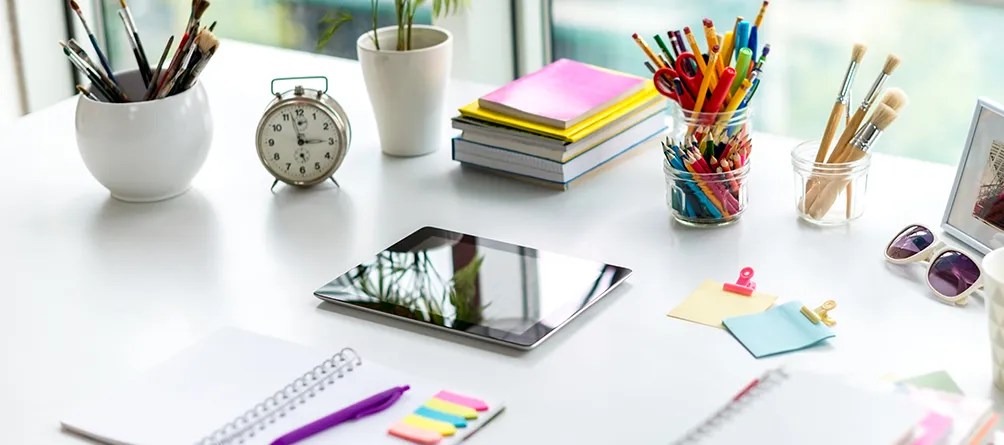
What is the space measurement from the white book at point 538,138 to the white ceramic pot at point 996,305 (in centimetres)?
58

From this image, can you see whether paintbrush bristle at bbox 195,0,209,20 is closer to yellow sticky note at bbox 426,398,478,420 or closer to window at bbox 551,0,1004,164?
yellow sticky note at bbox 426,398,478,420

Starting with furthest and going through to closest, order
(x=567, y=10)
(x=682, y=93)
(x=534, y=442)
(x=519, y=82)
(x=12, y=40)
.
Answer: (x=12, y=40) → (x=567, y=10) → (x=519, y=82) → (x=682, y=93) → (x=534, y=442)

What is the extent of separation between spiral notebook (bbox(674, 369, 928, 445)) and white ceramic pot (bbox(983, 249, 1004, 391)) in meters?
0.15

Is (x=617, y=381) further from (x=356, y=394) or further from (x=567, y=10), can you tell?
(x=567, y=10)

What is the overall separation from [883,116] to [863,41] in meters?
1.01

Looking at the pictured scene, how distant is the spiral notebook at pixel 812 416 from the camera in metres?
0.93

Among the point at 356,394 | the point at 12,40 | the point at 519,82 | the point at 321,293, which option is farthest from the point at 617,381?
the point at 12,40

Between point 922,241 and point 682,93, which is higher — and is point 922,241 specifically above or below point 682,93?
below

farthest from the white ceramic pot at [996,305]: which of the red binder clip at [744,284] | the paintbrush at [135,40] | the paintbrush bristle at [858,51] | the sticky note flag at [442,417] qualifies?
the paintbrush at [135,40]

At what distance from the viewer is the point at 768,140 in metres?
1.69

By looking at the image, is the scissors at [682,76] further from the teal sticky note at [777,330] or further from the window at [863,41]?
the window at [863,41]

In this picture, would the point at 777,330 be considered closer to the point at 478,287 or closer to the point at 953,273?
the point at 953,273

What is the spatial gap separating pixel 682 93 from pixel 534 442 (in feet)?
1.75

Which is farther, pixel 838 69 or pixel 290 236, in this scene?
pixel 838 69
